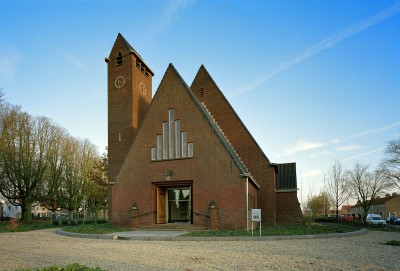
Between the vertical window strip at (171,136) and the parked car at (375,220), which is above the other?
the vertical window strip at (171,136)

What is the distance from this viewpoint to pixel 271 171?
98.3 ft

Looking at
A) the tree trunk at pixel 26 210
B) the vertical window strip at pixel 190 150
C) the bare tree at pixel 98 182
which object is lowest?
the tree trunk at pixel 26 210

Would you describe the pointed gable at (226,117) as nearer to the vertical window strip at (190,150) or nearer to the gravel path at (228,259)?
the vertical window strip at (190,150)

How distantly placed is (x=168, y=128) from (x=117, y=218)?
26.9ft

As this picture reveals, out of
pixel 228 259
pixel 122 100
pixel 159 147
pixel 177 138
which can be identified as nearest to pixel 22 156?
pixel 122 100

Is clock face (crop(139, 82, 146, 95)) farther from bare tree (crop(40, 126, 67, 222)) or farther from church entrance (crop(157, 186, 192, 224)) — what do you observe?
bare tree (crop(40, 126, 67, 222))

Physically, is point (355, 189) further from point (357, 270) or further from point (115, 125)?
point (357, 270)

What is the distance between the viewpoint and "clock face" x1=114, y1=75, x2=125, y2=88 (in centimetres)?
3466

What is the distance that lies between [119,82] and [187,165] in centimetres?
1425

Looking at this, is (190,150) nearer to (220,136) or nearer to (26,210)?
(220,136)

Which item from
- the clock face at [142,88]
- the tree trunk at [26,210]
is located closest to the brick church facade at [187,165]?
the clock face at [142,88]

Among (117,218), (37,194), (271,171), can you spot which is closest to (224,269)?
(117,218)

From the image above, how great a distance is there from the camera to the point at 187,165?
83.3ft

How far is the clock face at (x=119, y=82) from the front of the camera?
3466cm
